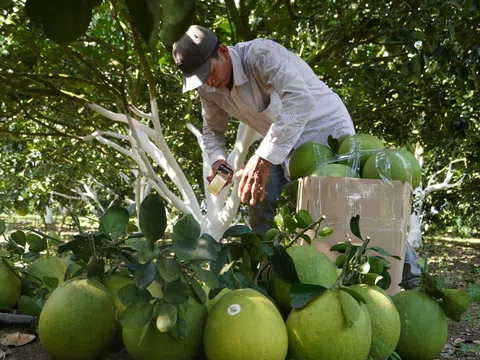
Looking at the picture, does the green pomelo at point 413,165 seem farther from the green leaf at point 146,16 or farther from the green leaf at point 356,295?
the green leaf at point 146,16

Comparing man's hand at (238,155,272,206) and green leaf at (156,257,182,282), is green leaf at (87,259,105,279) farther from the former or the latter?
man's hand at (238,155,272,206)

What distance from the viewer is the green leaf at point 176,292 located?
45.1 inches

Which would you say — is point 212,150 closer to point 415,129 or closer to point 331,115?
point 331,115

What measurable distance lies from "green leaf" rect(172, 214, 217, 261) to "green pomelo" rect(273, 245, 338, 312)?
297 millimetres

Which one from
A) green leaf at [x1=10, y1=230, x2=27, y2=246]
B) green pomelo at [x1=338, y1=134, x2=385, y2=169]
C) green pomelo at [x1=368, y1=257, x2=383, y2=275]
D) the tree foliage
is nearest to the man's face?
the tree foliage

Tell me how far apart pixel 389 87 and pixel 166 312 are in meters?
7.36

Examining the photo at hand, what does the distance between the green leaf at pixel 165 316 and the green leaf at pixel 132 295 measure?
0.04m

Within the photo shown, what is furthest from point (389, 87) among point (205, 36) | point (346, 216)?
point (346, 216)

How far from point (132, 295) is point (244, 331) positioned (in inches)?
9.6

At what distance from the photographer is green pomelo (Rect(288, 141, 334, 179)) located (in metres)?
2.74

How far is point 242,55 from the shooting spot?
345 centimetres

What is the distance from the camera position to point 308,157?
2.77 metres

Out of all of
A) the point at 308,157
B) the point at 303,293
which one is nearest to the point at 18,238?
the point at 303,293

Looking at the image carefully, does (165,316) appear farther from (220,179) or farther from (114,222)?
(220,179)
